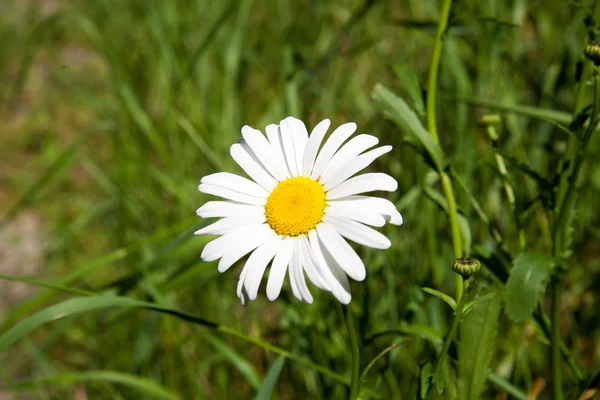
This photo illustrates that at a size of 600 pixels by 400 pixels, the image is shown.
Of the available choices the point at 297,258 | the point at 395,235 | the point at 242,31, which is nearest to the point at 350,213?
the point at 297,258

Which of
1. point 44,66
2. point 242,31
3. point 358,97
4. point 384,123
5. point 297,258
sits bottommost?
point 297,258

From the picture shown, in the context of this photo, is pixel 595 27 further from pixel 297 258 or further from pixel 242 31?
pixel 242 31

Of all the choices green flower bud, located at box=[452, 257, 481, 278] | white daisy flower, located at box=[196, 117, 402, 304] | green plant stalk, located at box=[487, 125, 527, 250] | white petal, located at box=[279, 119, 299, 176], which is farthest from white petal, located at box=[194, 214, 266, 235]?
green plant stalk, located at box=[487, 125, 527, 250]

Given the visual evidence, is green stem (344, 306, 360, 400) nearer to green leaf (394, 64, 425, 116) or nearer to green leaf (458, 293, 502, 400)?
green leaf (458, 293, 502, 400)

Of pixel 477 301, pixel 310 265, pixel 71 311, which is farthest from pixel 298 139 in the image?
pixel 71 311

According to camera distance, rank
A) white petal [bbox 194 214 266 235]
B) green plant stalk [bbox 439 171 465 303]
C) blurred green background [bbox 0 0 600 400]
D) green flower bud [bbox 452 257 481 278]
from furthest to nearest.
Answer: blurred green background [bbox 0 0 600 400]
green plant stalk [bbox 439 171 465 303]
white petal [bbox 194 214 266 235]
green flower bud [bbox 452 257 481 278]

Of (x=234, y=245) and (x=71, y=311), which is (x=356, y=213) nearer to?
(x=234, y=245)
